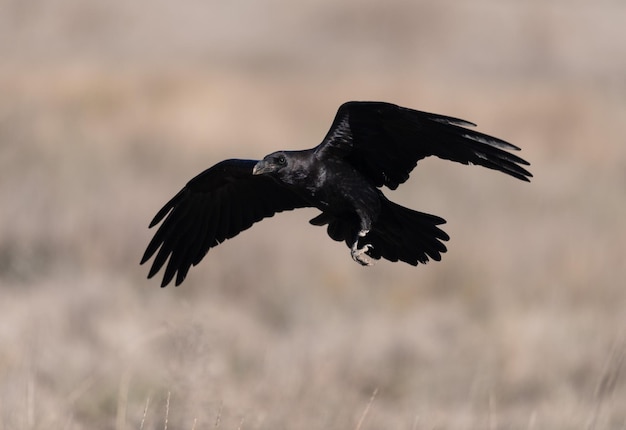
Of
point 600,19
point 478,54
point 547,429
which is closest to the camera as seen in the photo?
point 547,429

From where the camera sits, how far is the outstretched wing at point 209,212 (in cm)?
608

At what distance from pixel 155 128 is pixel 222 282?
369 cm

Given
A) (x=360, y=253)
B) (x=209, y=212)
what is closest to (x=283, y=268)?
(x=209, y=212)

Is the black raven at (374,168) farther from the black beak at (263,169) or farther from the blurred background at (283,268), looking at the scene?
the blurred background at (283,268)

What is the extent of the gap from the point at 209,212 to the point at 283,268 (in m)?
5.90

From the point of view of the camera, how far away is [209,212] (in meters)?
6.17

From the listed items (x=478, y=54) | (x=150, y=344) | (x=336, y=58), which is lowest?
(x=150, y=344)

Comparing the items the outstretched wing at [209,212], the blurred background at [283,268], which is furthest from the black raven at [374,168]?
the blurred background at [283,268]

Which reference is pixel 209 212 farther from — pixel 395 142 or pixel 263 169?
pixel 395 142

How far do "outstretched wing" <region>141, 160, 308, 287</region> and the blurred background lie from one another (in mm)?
430

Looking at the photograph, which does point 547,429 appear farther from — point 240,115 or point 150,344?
point 240,115

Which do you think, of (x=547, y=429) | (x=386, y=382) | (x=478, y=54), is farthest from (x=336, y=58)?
(x=547, y=429)

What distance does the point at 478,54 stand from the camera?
77.6 feet

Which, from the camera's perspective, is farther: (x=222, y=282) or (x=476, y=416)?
(x=222, y=282)
